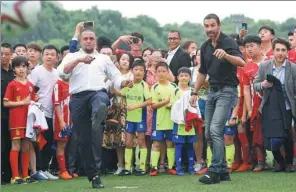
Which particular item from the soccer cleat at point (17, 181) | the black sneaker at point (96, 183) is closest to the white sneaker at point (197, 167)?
the black sneaker at point (96, 183)

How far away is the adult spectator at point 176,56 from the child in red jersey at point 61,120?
2.02m

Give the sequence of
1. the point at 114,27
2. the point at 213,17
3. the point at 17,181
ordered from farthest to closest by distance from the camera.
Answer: the point at 114,27
the point at 17,181
the point at 213,17

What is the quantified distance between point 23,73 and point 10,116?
62 centimetres

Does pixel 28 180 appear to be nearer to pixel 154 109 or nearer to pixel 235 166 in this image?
pixel 154 109

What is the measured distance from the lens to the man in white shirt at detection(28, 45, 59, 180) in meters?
10.3

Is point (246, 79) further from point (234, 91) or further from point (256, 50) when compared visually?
point (234, 91)

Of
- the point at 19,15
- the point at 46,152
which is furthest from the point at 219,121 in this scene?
the point at 19,15

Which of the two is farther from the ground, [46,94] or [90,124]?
[46,94]

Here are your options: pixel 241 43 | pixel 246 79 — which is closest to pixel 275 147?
pixel 246 79

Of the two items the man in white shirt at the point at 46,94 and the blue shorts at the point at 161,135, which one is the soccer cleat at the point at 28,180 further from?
the blue shorts at the point at 161,135

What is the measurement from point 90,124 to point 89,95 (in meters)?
0.36

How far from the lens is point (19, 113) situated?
969cm

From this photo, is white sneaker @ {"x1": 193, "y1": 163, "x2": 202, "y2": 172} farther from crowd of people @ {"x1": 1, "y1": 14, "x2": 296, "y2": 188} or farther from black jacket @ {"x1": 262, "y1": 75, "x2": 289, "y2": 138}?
black jacket @ {"x1": 262, "y1": 75, "x2": 289, "y2": 138}

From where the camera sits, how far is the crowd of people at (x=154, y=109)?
8.77m
